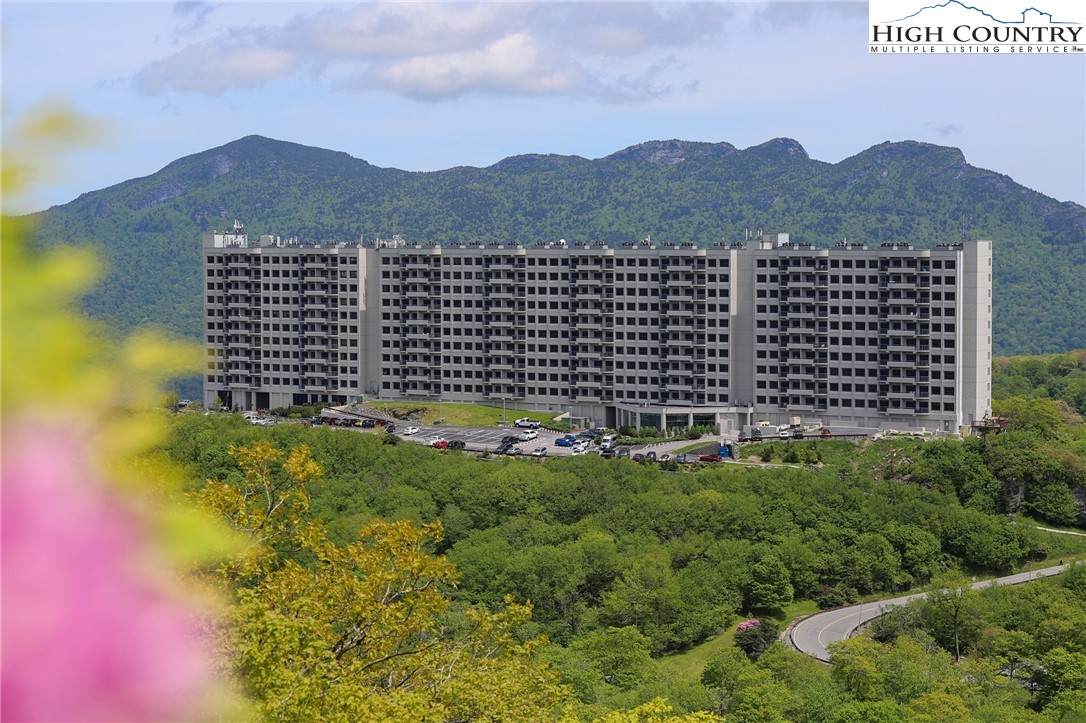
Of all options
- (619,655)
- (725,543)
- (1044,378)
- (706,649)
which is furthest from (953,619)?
(1044,378)

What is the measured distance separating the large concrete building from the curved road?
28.6 m

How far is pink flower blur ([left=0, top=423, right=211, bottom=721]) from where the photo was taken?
108cm

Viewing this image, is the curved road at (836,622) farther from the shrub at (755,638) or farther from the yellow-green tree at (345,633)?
the yellow-green tree at (345,633)

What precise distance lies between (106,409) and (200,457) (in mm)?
65641

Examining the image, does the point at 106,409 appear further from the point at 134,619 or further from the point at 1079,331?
the point at 1079,331

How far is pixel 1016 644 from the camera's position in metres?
39.2

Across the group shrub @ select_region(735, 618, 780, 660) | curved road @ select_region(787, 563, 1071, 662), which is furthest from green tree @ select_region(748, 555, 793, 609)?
shrub @ select_region(735, 618, 780, 660)

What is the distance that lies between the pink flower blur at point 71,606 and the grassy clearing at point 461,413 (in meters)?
84.3

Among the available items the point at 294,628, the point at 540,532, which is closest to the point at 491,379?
the point at 540,532

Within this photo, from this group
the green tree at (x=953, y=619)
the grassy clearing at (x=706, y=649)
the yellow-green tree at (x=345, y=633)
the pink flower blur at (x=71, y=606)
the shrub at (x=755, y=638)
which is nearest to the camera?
the pink flower blur at (x=71, y=606)

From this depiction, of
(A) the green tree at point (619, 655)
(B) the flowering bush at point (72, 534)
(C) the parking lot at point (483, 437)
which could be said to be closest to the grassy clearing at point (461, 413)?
(C) the parking lot at point (483, 437)

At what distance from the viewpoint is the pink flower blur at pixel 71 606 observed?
1.08 meters

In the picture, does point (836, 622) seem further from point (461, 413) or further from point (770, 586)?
point (461, 413)

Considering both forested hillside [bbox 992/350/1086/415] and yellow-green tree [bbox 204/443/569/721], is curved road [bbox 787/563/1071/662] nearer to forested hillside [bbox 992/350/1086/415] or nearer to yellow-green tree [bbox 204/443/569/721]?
yellow-green tree [bbox 204/443/569/721]
